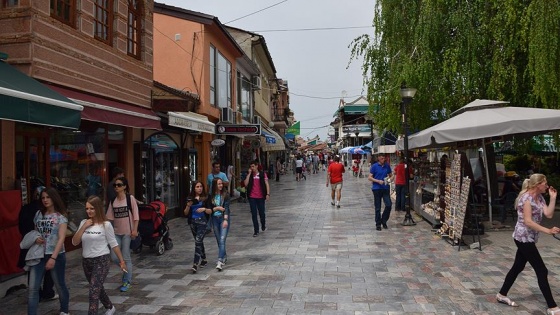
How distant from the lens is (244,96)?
23.8 m

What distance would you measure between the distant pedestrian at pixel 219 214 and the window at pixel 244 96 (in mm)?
14396

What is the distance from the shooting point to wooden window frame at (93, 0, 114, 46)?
9.43 m

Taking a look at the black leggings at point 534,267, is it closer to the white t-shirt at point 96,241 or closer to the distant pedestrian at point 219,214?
the distant pedestrian at point 219,214

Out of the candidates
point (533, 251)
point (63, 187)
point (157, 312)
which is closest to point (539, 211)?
point (533, 251)

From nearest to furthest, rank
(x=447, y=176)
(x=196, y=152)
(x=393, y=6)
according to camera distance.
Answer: (x=447, y=176)
(x=393, y=6)
(x=196, y=152)

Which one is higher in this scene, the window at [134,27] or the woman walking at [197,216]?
the window at [134,27]

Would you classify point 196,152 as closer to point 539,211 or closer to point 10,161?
point 10,161

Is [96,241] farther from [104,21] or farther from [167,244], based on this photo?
[104,21]

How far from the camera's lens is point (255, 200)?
11.1 m

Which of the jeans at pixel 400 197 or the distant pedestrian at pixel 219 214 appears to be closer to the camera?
the distant pedestrian at pixel 219 214

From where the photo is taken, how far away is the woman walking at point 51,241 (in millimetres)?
5297

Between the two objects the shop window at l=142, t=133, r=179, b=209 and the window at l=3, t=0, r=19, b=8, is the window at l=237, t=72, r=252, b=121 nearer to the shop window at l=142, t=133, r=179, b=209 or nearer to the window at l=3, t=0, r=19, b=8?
the shop window at l=142, t=133, r=179, b=209

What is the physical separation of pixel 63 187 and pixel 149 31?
185 inches

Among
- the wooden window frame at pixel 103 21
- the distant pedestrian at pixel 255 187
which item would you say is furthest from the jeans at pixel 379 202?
the wooden window frame at pixel 103 21
